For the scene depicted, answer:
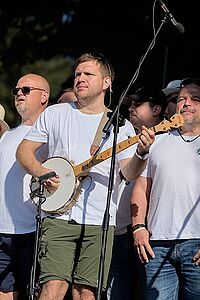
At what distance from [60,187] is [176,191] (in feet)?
2.33

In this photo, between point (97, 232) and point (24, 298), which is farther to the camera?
point (24, 298)

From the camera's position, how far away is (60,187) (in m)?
4.54

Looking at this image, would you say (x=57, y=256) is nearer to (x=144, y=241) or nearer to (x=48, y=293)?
(x=48, y=293)

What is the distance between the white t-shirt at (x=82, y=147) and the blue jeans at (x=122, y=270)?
0.42 m

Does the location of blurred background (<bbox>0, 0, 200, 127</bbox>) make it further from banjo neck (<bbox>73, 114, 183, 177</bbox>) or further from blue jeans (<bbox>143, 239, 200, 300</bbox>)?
blue jeans (<bbox>143, 239, 200, 300</bbox>)

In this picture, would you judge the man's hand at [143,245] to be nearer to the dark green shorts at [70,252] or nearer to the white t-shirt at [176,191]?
the white t-shirt at [176,191]

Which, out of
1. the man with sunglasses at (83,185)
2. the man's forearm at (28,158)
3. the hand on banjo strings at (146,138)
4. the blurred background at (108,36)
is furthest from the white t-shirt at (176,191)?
the blurred background at (108,36)

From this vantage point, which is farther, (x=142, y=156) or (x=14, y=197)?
(x=14, y=197)

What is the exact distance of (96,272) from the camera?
4.46 metres

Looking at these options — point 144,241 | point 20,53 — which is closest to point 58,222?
point 144,241

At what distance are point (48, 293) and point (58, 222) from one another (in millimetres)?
426

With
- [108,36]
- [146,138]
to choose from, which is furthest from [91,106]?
[108,36]

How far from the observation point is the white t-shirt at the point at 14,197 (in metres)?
5.03

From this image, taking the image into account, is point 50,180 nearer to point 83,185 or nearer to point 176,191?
point 83,185
